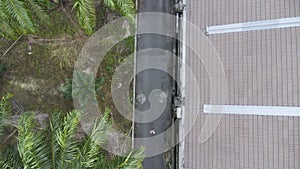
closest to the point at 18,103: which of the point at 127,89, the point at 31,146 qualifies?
the point at 127,89

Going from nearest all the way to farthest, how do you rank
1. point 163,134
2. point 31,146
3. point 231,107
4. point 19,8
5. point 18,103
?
point 31,146 < point 19,8 < point 231,107 < point 18,103 < point 163,134

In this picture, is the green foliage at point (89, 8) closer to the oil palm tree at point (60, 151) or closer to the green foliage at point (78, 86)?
the oil palm tree at point (60, 151)

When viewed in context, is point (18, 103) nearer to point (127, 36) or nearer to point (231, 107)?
point (127, 36)

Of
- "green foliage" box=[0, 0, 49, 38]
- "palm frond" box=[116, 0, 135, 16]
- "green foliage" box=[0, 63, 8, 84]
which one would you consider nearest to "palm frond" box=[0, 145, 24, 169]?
"green foliage" box=[0, 0, 49, 38]

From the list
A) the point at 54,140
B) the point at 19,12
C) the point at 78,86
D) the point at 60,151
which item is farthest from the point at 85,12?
the point at 60,151

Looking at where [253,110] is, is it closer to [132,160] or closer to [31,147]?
[132,160]

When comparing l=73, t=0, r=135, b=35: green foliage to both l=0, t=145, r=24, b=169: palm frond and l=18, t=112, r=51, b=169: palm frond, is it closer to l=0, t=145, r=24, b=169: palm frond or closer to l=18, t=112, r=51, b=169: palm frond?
l=18, t=112, r=51, b=169: palm frond

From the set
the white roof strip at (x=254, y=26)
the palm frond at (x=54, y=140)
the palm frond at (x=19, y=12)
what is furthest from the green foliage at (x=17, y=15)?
the white roof strip at (x=254, y=26)
